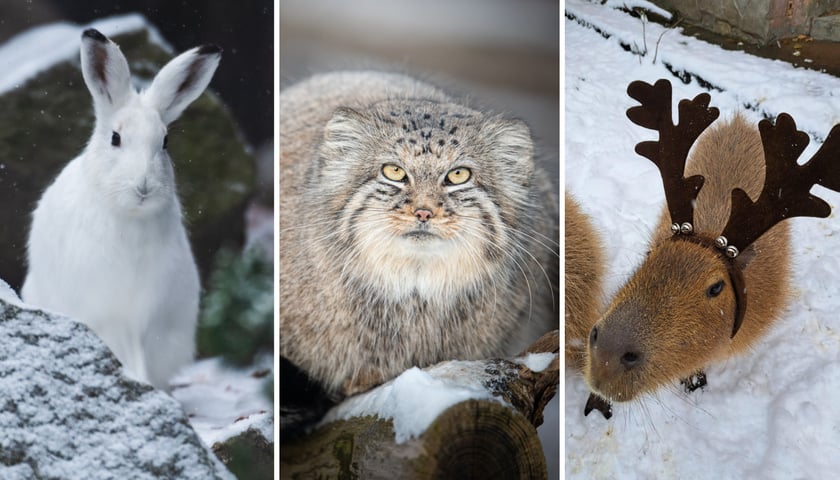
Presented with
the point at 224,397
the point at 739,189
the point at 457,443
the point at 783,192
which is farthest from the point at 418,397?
the point at 783,192

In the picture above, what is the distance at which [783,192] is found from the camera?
6.59 ft

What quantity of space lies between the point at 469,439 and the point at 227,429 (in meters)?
0.68

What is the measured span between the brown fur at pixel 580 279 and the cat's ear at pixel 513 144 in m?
0.18

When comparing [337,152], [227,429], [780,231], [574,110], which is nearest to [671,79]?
[574,110]

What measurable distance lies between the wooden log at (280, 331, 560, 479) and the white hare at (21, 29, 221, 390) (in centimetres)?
46

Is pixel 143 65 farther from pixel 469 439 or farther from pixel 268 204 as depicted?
pixel 469 439

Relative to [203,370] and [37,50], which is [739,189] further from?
[37,50]

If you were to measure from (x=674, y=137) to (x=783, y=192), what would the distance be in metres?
0.33

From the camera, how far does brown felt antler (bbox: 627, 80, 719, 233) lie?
2.11 m

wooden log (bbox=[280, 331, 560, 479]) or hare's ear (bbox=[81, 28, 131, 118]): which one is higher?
hare's ear (bbox=[81, 28, 131, 118])

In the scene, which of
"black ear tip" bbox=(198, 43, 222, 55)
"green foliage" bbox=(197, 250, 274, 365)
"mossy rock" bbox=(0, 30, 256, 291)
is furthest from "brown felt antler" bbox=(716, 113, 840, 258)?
"black ear tip" bbox=(198, 43, 222, 55)

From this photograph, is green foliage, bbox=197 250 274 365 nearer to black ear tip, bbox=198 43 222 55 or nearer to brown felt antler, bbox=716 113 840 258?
black ear tip, bbox=198 43 222 55

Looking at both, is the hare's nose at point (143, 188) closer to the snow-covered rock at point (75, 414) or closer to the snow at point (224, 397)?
the snow-covered rock at point (75, 414)

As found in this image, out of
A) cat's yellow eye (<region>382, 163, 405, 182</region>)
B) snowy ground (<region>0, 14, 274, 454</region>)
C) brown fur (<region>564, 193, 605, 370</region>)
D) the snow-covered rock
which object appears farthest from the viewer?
brown fur (<region>564, 193, 605, 370</region>)
